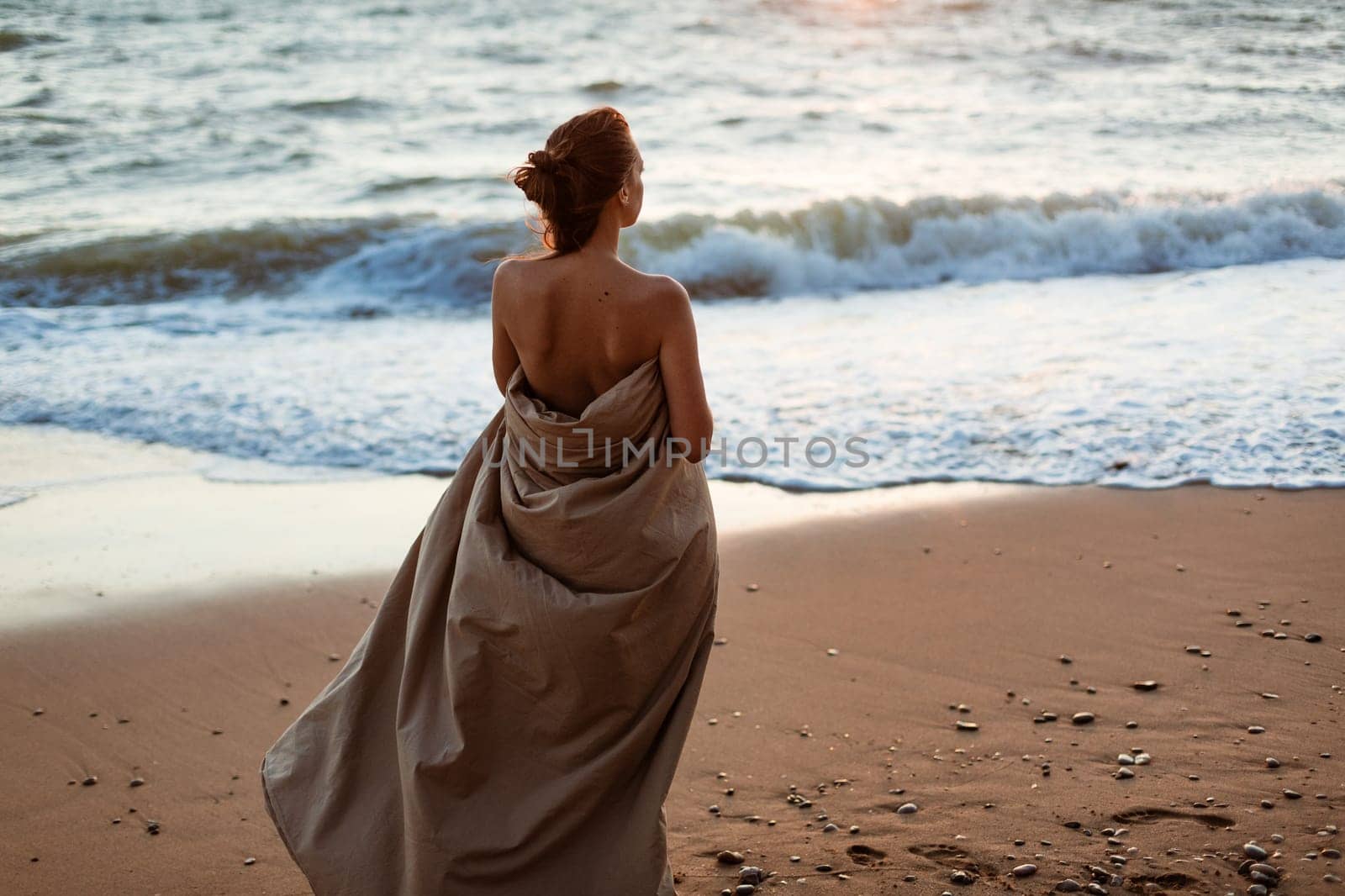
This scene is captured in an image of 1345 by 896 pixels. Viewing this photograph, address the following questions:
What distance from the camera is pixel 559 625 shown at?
2.62 metres

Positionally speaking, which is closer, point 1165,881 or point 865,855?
point 1165,881

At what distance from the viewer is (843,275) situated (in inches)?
443

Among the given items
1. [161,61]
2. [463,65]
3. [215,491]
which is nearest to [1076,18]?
[463,65]

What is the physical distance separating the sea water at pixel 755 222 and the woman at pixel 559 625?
134 inches

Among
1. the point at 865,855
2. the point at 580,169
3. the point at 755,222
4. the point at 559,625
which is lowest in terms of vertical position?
the point at 865,855

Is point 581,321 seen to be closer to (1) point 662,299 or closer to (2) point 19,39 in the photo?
(1) point 662,299

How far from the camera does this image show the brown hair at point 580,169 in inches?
98.0

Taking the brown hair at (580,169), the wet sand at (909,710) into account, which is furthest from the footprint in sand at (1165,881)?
the brown hair at (580,169)

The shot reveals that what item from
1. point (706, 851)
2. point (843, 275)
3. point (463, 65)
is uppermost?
point (463, 65)

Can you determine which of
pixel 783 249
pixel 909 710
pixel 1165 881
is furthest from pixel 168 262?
pixel 1165 881

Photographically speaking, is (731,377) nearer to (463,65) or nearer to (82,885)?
(82,885)

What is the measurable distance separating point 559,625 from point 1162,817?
1.77m

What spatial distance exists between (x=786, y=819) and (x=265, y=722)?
173cm

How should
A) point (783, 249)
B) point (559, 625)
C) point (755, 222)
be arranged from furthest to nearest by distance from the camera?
point (755, 222)
point (783, 249)
point (559, 625)
